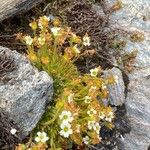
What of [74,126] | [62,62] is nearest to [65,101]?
[74,126]

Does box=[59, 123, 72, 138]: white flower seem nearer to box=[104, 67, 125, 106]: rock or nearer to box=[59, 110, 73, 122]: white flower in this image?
box=[59, 110, 73, 122]: white flower

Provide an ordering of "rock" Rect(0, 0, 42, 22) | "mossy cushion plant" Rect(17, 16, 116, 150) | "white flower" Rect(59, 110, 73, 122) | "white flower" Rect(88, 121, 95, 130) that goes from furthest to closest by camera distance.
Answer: "rock" Rect(0, 0, 42, 22), "white flower" Rect(88, 121, 95, 130), "mossy cushion plant" Rect(17, 16, 116, 150), "white flower" Rect(59, 110, 73, 122)

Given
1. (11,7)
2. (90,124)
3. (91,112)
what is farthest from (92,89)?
(11,7)

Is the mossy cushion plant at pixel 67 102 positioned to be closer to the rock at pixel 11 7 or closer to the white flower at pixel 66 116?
the white flower at pixel 66 116

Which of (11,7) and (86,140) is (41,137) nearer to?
(86,140)

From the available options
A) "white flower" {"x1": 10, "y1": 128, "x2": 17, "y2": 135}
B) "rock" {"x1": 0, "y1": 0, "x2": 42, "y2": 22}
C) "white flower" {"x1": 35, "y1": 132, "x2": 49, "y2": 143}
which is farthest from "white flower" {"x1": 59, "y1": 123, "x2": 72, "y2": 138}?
"rock" {"x1": 0, "y1": 0, "x2": 42, "y2": 22}

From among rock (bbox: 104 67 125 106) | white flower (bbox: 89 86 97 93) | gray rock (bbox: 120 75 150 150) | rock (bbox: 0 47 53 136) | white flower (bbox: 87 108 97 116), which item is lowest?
gray rock (bbox: 120 75 150 150)

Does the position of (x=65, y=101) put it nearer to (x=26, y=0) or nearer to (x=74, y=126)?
(x=74, y=126)
